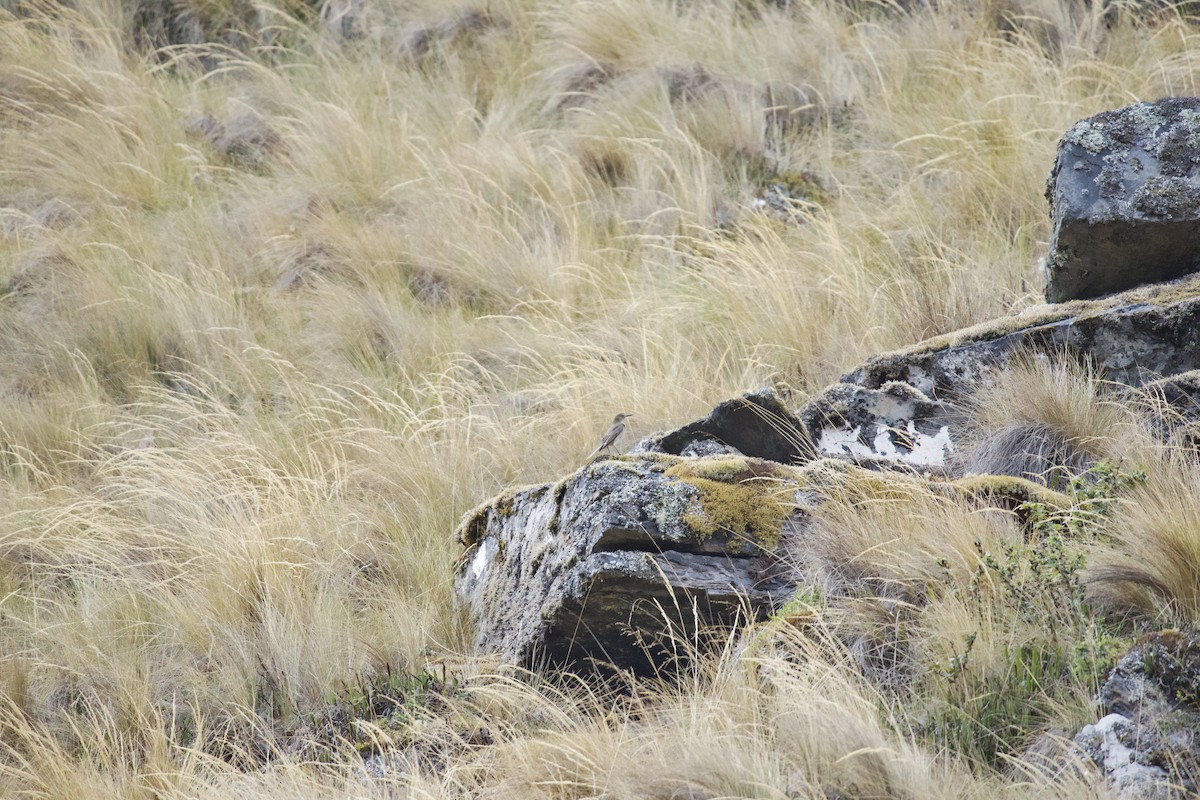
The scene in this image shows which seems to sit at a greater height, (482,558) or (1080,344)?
(1080,344)

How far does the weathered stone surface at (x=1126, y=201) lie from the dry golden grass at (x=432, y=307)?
3.47ft

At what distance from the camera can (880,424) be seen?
385cm

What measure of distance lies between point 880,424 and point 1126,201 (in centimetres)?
120

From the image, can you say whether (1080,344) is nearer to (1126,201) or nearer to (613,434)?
(1126,201)

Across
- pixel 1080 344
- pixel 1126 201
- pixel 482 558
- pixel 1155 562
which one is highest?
pixel 1126 201

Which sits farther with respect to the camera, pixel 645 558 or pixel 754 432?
pixel 754 432

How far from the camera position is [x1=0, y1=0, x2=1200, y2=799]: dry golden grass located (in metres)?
3.07

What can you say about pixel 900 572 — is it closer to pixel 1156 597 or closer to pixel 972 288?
pixel 1156 597

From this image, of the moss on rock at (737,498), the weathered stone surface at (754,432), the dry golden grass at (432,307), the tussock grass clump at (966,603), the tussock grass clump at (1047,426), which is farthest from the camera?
the weathered stone surface at (754,432)

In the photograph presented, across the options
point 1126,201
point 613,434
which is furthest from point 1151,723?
point 613,434

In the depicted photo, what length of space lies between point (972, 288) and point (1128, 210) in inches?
53.2

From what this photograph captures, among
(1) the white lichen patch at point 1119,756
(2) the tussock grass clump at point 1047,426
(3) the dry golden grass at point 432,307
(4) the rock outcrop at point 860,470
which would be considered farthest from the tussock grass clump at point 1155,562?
(2) the tussock grass clump at point 1047,426

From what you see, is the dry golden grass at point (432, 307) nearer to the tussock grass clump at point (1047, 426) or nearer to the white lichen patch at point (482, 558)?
the white lichen patch at point (482, 558)

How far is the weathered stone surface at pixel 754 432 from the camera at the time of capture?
3.71 m
